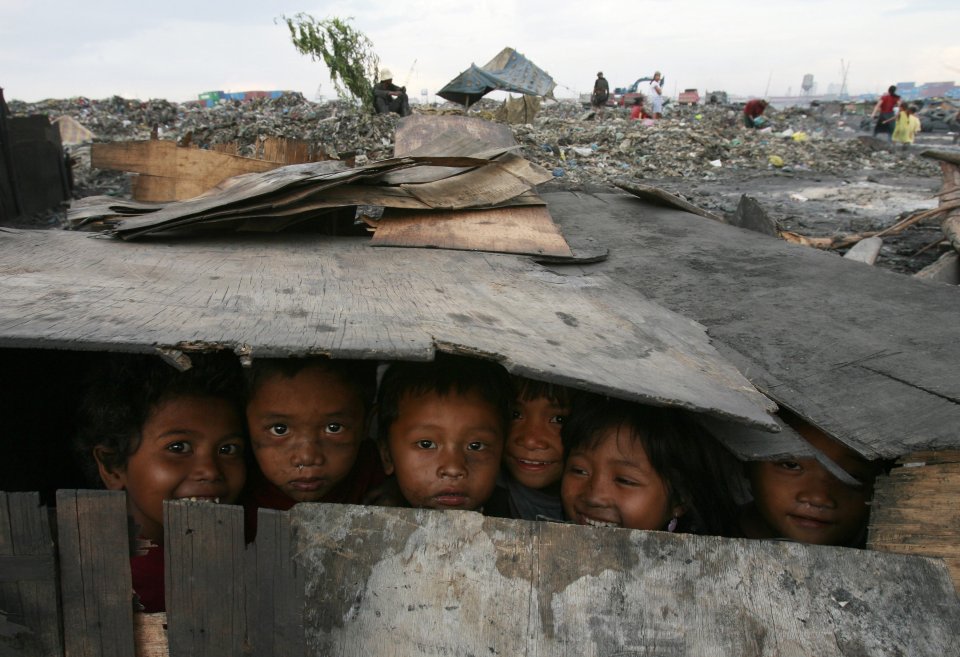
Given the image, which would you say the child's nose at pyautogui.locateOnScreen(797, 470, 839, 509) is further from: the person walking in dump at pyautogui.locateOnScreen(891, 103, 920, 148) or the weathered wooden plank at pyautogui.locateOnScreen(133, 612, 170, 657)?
the person walking in dump at pyautogui.locateOnScreen(891, 103, 920, 148)

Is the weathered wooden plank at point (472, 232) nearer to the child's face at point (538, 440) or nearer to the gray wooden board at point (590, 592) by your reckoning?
the child's face at point (538, 440)

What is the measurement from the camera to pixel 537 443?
81.0 inches

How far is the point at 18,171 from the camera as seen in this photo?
8078 mm

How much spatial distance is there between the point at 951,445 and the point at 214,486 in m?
1.73

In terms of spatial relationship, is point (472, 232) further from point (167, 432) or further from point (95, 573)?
point (95, 573)

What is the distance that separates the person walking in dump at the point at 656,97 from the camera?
19.1 m

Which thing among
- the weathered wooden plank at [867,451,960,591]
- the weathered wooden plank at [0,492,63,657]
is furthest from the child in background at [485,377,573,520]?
the weathered wooden plank at [0,492,63,657]

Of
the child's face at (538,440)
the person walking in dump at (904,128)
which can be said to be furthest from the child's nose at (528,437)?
the person walking in dump at (904,128)

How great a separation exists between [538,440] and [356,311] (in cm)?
83

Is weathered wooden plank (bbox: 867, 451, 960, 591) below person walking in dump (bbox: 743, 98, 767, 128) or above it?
below

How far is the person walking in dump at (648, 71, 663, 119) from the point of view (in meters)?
19.1

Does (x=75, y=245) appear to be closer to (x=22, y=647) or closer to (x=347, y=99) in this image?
(x=22, y=647)

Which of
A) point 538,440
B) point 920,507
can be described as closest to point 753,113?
point 538,440

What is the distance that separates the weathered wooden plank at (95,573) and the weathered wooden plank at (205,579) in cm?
9
